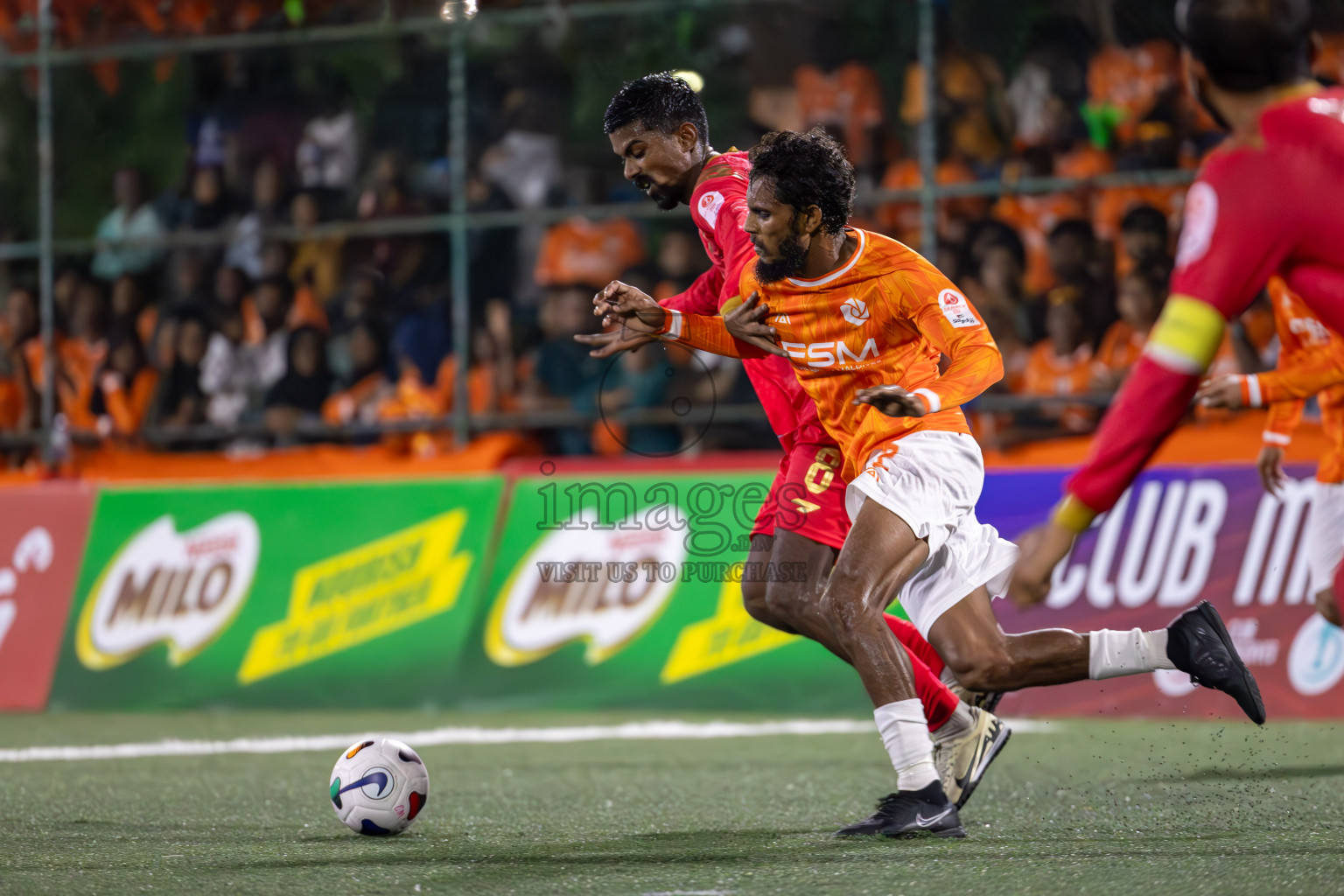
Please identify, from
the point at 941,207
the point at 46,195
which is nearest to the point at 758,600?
the point at 941,207

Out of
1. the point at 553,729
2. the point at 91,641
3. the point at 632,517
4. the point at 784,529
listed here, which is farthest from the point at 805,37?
the point at 784,529

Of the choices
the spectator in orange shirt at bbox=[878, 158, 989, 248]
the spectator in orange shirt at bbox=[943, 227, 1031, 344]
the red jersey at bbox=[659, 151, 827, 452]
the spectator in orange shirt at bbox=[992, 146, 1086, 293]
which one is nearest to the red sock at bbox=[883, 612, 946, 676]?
the red jersey at bbox=[659, 151, 827, 452]

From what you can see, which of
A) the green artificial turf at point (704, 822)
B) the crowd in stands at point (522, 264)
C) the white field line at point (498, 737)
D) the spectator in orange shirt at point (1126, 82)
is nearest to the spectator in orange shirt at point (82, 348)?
the crowd in stands at point (522, 264)

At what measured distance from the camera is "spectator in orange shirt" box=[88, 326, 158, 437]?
42.2 feet

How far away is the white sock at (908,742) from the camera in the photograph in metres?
5.21

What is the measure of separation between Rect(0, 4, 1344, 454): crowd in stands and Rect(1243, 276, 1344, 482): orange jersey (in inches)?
105

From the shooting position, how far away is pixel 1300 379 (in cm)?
586

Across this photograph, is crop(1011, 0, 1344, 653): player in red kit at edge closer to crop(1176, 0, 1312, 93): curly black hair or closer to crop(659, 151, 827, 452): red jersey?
crop(1176, 0, 1312, 93): curly black hair

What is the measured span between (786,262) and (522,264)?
719 centimetres

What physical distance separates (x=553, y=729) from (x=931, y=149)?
13.4 ft

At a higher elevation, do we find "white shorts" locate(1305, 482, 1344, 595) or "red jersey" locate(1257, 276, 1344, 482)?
"red jersey" locate(1257, 276, 1344, 482)

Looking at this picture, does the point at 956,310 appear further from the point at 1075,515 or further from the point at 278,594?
the point at 278,594

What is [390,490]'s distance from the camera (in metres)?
10.6

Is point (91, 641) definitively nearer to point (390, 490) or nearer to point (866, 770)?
point (390, 490)
